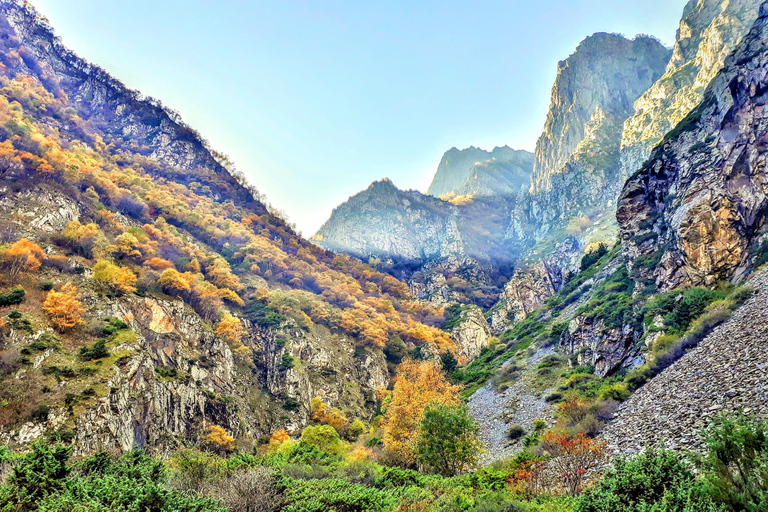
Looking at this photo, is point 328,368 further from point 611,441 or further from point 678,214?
point 678,214

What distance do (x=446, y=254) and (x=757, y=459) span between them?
142 metres

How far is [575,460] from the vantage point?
1394 centimetres

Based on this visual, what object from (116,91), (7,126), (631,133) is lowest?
(631,133)

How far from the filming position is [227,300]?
54219 millimetres

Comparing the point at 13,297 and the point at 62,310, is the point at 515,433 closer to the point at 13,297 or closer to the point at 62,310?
the point at 62,310

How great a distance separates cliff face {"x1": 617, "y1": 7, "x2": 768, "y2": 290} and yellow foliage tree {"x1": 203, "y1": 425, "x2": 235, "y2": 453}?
41.5m

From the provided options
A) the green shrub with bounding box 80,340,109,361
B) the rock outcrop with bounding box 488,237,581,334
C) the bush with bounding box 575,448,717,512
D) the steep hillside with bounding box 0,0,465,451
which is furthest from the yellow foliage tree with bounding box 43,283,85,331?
the rock outcrop with bounding box 488,237,581,334

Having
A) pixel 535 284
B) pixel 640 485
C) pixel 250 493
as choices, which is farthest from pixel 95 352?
pixel 535 284

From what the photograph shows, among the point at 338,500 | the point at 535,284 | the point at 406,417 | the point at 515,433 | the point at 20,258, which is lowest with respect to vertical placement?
the point at 515,433

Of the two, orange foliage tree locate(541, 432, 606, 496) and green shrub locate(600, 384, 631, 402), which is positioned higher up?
orange foliage tree locate(541, 432, 606, 496)

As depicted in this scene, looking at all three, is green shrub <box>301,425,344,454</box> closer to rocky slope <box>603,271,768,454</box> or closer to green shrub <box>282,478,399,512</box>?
green shrub <box>282,478,399,512</box>

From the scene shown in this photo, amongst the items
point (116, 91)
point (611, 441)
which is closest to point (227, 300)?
point (611, 441)

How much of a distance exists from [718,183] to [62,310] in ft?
175

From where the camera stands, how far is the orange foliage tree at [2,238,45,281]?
31.0 m
